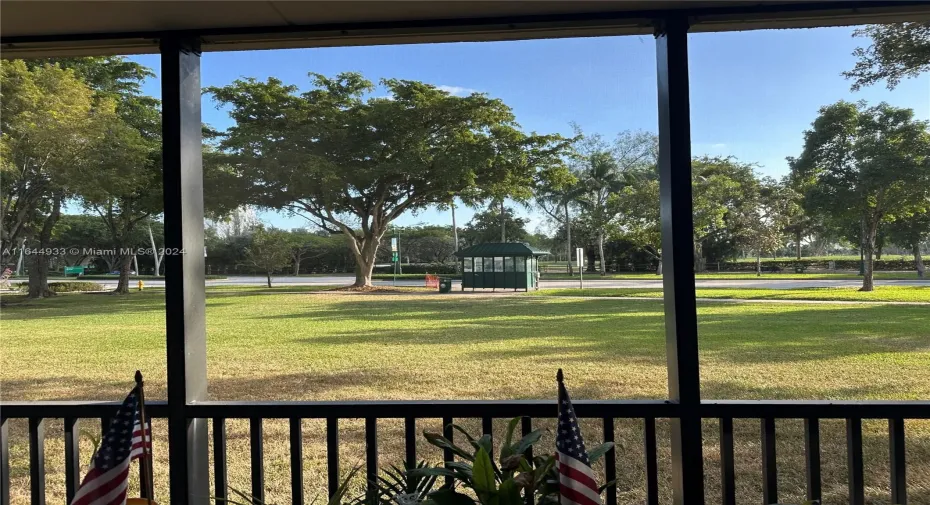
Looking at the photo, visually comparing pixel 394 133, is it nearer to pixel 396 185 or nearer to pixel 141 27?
pixel 396 185

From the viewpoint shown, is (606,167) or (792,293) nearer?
(606,167)

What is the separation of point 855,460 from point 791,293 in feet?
25.4

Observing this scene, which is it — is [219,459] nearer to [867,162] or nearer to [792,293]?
[867,162]

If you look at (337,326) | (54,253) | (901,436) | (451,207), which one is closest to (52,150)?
(54,253)

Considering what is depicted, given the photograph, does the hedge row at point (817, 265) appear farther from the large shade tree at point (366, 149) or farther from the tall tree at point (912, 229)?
the large shade tree at point (366, 149)

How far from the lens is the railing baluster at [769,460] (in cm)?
141

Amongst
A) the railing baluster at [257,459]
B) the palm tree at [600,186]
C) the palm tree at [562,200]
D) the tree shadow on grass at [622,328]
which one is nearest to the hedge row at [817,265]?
the tree shadow on grass at [622,328]

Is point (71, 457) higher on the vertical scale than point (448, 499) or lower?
lower

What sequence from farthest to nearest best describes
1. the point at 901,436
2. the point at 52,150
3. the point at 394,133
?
the point at 394,133
the point at 52,150
the point at 901,436

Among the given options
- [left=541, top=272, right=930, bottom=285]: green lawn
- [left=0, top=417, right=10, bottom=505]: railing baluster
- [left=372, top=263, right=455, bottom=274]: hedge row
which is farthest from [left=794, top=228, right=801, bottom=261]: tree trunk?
[left=0, top=417, right=10, bottom=505]: railing baluster

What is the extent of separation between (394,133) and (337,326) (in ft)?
10.3

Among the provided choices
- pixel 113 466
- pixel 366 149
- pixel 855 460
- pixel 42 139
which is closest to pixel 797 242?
pixel 855 460

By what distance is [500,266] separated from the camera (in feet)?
26.7

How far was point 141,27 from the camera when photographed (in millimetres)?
1520
